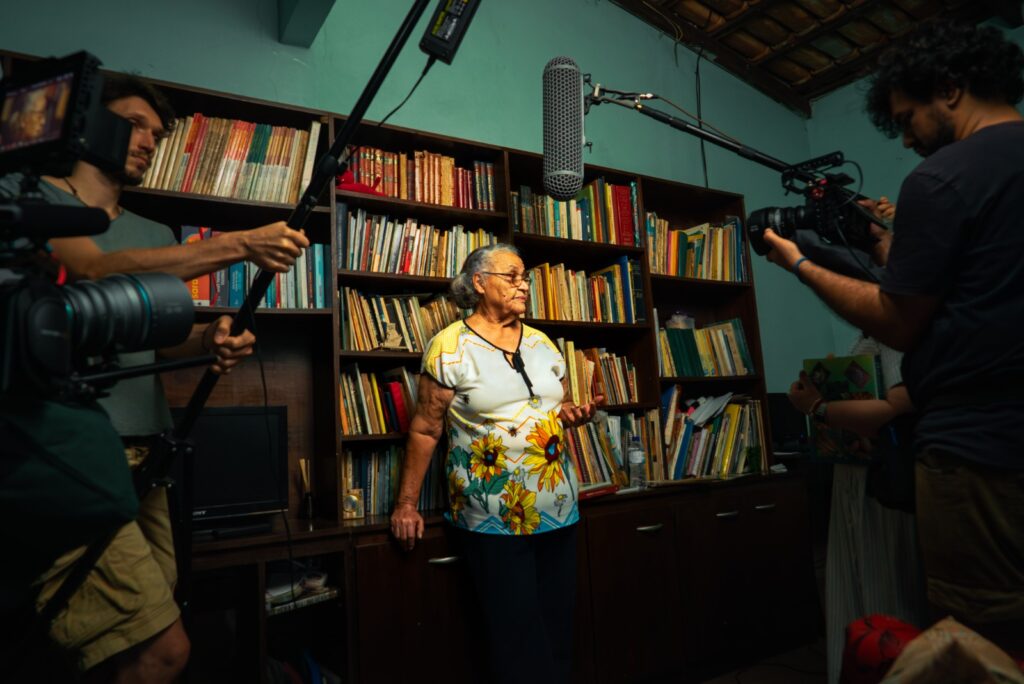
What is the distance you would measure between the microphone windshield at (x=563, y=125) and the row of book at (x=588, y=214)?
92cm

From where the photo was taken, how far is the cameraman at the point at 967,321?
1004 millimetres

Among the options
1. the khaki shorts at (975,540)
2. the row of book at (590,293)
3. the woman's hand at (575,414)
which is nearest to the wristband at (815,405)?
the khaki shorts at (975,540)

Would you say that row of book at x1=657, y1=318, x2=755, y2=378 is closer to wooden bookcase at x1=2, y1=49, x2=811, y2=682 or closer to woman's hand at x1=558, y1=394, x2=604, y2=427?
wooden bookcase at x1=2, y1=49, x2=811, y2=682

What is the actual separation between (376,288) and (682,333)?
1483 mm

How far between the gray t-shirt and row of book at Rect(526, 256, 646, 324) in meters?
1.46

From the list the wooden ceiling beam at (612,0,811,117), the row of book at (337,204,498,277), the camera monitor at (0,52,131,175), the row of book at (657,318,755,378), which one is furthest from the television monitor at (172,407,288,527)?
the wooden ceiling beam at (612,0,811,117)

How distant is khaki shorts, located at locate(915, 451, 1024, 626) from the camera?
3.24ft

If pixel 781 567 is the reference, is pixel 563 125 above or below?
above

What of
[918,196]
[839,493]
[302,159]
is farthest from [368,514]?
[918,196]

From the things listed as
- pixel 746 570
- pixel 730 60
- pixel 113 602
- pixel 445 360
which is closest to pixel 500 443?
pixel 445 360

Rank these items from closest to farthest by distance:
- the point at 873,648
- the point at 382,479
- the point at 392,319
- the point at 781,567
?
the point at 873,648
the point at 382,479
the point at 392,319
the point at 781,567

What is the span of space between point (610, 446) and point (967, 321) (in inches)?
66.3

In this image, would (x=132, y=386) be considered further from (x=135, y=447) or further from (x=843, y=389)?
(x=843, y=389)

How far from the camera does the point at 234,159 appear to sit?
6.81 ft
